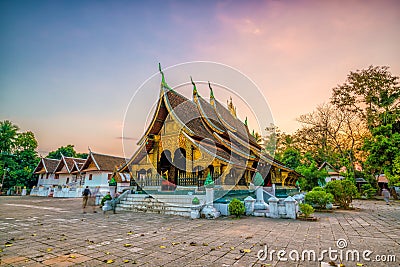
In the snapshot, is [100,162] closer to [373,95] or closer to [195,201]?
[195,201]

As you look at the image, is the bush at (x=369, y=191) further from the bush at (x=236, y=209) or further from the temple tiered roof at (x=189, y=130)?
the bush at (x=236, y=209)

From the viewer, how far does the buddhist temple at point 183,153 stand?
10375 mm

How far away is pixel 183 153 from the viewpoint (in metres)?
11.8

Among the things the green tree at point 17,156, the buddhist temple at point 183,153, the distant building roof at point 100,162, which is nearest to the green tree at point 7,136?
the green tree at point 17,156

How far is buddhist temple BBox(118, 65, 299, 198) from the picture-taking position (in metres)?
10.4

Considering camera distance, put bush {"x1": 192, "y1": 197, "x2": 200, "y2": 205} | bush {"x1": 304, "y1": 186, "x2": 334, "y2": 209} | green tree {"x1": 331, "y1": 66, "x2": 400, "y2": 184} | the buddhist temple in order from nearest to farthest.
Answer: bush {"x1": 192, "y1": 197, "x2": 200, "y2": 205}
the buddhist temple
bush {"x1": 304, "y1": 186, "x2": 334, "y2": 209}
green tree {"x1": 331, "y1": 66, "x2": 400, "y2": 184}

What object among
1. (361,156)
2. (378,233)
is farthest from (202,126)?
(361,156)

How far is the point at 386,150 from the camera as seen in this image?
65.1 feet

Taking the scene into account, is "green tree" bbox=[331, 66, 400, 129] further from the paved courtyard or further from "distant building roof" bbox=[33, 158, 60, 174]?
"distant building roof" bbox=[33, 158, 60, 174]

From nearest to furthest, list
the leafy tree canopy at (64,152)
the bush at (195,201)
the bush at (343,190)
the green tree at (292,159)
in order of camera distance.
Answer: the bush at (195,201) < the bush at (343,190) < the green tree at (292,159) < the leafy tree canopy at (64,152)

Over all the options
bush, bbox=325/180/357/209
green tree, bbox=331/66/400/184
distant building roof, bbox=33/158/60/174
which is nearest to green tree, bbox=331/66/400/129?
green tree, bbox=331/66/400/184

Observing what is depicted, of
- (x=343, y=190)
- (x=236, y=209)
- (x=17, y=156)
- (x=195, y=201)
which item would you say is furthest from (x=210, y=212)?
(x=17, y=156)

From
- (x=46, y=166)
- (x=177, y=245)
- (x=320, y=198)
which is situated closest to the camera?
(x=177, y=245)

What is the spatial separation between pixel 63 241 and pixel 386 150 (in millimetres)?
24793
